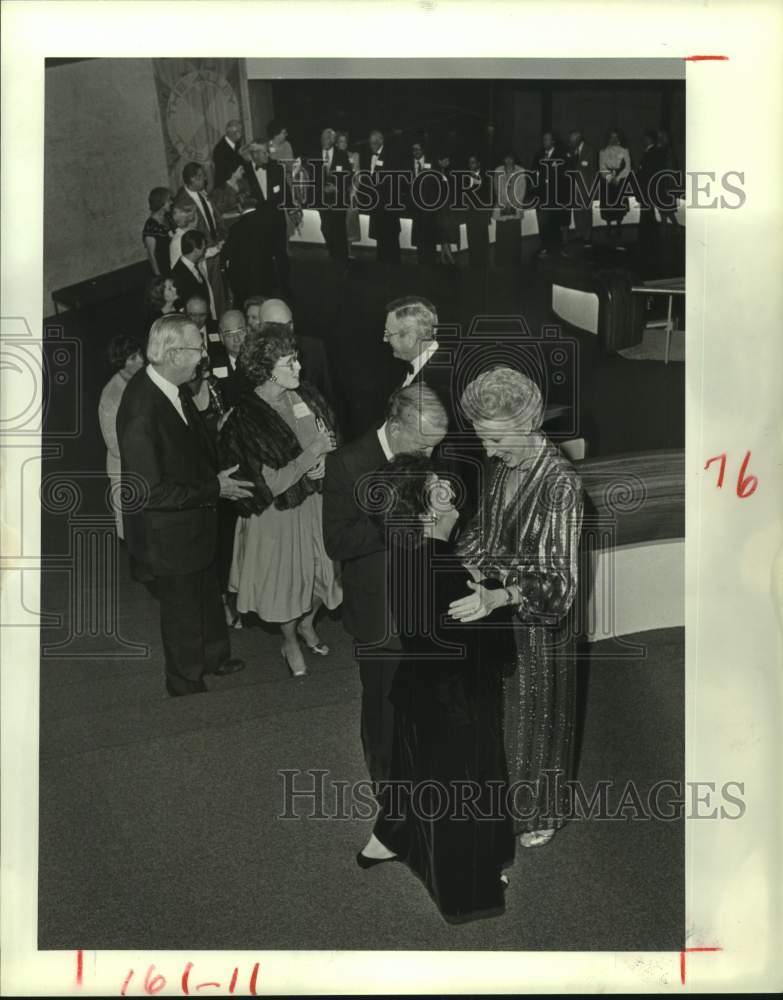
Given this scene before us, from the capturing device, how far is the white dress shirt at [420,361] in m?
3.01

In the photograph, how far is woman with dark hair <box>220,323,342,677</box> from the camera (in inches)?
119

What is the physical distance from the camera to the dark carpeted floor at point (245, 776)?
303cm

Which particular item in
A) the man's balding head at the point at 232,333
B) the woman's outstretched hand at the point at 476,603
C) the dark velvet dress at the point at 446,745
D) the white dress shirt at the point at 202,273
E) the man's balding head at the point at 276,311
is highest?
the white dress shirt at the point at 202,273

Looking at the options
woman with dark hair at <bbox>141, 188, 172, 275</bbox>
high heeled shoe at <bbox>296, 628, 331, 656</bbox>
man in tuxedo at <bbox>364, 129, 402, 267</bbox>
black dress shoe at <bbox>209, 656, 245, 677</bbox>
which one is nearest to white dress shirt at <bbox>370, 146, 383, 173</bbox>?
man in tuxedo at <bbox>364, 129, 402, 267</bbox>

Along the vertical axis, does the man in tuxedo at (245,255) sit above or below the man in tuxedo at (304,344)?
above

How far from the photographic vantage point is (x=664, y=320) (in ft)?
10.0

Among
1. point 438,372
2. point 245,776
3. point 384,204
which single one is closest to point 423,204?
point 384,204

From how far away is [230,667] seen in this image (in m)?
3.06

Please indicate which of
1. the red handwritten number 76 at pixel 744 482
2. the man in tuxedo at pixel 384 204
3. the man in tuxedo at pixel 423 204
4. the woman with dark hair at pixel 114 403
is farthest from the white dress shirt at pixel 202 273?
the red handwritten number 76 at pixel 744 482

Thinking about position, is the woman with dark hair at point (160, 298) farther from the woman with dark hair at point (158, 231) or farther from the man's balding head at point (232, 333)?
the man's balding head at point (232, 333)

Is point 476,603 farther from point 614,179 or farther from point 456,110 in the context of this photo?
point 456,110

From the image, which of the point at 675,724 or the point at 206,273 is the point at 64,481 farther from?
the point at 675,724

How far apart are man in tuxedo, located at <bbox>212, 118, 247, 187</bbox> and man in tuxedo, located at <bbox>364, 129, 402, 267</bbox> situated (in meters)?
0.34

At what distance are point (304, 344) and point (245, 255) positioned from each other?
0.29 metres
